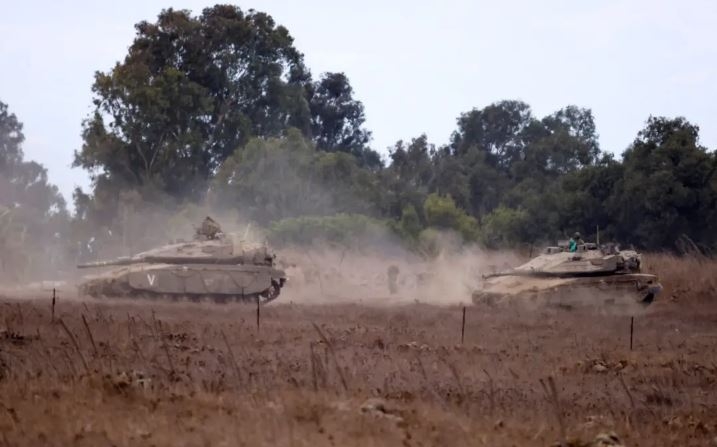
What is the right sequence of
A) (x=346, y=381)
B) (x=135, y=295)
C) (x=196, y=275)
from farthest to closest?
(x=196, y=275), (x=135, y=295), (x=346, y=381)

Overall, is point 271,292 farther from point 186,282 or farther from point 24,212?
point 24,212

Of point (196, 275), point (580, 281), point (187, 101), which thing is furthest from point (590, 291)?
point (187, 101)

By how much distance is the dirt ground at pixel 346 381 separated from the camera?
8008 mm

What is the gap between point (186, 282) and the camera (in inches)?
975

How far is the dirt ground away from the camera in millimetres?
8008

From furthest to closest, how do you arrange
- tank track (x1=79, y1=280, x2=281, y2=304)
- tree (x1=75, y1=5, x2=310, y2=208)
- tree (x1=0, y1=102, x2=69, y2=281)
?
tree (x1=75, y1=5, x2=310, y2=208) < tree (x1=0, y1=102, x2=69, y2=281) < tank track (x1=79, y1=280, x2=281, y2=304)

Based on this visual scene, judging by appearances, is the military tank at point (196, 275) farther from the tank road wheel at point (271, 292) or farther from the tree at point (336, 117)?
the tree at point (336, 117)

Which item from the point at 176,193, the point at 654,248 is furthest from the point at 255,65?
the point at 654,248

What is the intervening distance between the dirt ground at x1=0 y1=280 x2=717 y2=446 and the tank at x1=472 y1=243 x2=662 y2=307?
3375 mm

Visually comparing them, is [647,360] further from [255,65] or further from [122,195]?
[255,65]

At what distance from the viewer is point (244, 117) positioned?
54.6 meters

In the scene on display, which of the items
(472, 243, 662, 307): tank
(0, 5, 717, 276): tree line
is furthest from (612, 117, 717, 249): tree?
(472, 243, 662, 307): tank

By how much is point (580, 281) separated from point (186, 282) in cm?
817

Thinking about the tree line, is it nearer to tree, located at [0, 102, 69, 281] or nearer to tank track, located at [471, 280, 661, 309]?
tree, located at [0, 102, 69, 281]
